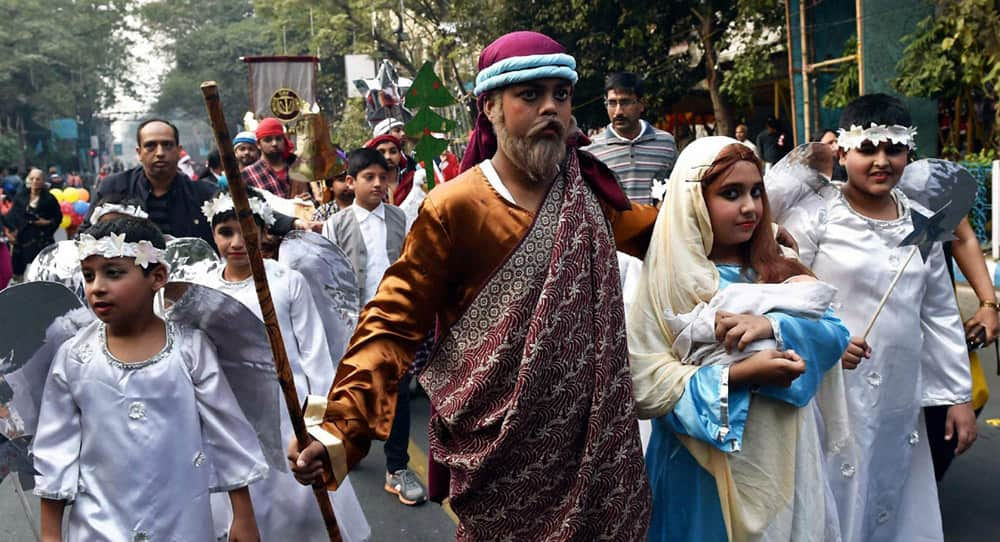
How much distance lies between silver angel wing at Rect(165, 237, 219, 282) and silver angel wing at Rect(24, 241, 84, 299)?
1.52 ft

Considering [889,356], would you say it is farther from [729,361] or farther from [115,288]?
[115,288]

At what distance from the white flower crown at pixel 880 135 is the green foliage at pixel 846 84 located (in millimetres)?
11095

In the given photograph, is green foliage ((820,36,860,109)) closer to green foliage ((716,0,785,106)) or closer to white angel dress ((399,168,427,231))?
green foliage ((716,0,785,106))

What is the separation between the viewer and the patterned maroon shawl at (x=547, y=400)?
2.67 meters

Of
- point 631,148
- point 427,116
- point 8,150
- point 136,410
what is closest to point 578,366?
point 136,410

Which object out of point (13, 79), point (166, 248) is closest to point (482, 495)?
point (166, 248)

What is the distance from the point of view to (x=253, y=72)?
1889 centimetres

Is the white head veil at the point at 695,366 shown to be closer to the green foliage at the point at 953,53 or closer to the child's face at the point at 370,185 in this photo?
the child's face at the point at 370,185

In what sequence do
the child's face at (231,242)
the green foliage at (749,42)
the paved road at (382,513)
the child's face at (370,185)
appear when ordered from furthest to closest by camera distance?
the green foliage at (749,42)
the child's face at (370,185)
the paved road at (382,513)
the child's face at (231,242)

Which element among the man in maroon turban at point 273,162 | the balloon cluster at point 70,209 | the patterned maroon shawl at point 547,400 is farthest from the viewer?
the balloon cluster at point 70,209

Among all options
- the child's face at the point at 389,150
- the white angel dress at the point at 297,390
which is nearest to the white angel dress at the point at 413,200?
the child's face at the point at 389,150

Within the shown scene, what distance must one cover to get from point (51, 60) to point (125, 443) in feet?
182

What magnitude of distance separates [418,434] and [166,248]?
3527 millimetres

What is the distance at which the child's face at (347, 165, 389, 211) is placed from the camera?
22.5 feet
